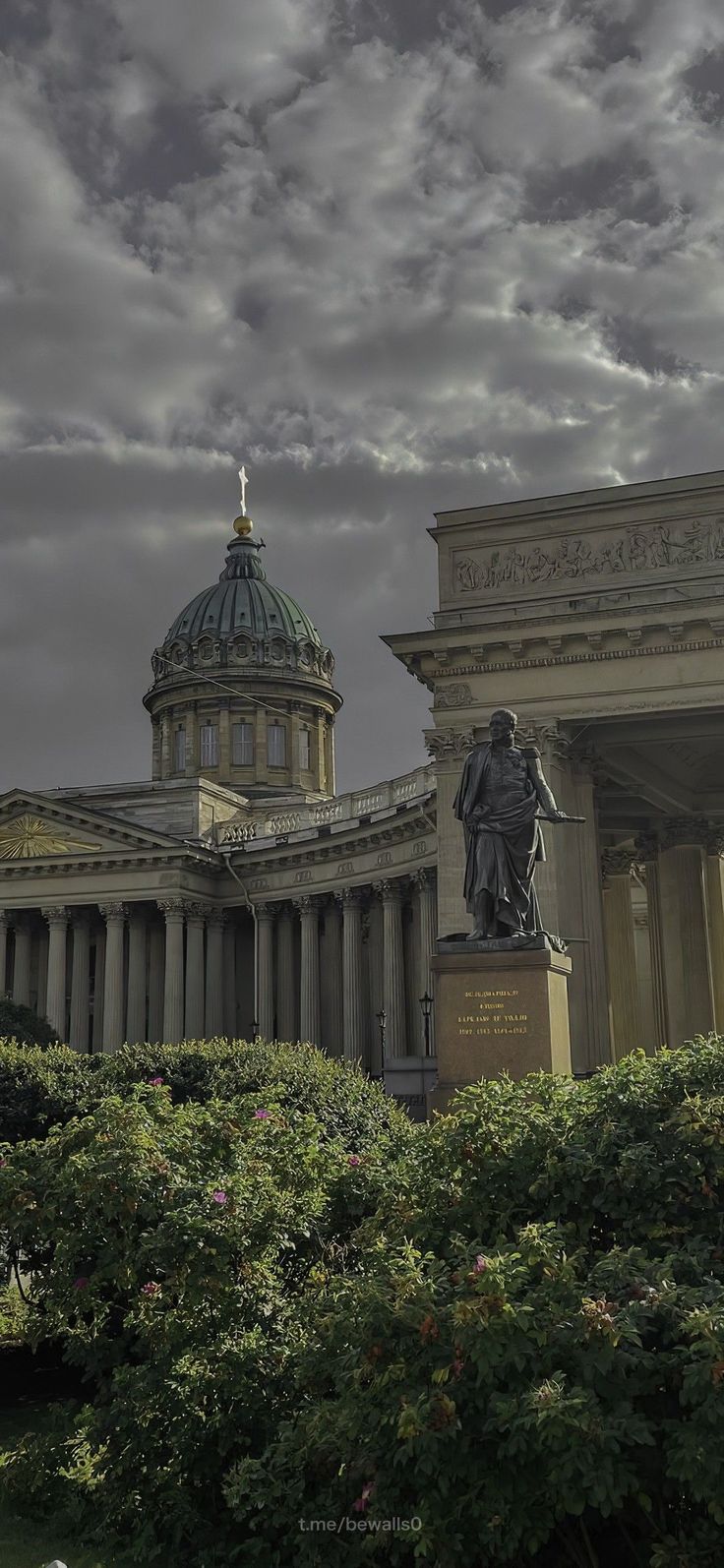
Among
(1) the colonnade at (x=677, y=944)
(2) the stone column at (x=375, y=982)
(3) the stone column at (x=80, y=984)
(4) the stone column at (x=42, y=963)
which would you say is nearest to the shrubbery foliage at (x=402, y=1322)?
(1) the colonnade at (x=677, y=944)

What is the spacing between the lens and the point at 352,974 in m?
58.2

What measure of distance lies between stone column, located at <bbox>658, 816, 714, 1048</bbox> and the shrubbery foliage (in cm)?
3050

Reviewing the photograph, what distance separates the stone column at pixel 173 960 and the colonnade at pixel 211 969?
49mm

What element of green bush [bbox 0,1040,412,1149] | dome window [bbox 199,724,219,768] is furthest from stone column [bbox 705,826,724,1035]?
dome window [bbox 199,724,219,768]

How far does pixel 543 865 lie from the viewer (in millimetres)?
33531

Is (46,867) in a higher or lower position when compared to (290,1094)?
higher

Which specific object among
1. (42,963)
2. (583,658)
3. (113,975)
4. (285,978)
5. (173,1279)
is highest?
(583,658)

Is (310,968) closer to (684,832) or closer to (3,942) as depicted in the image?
(3,942)

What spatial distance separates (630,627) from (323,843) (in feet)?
90.4

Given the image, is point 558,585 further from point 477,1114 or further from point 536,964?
point 477,1114

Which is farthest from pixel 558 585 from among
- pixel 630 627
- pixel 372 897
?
pixel 372 897

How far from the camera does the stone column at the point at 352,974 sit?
2280 inches

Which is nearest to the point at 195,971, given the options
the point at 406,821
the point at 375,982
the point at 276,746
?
the point at 375,982

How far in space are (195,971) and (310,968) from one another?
244 inches
